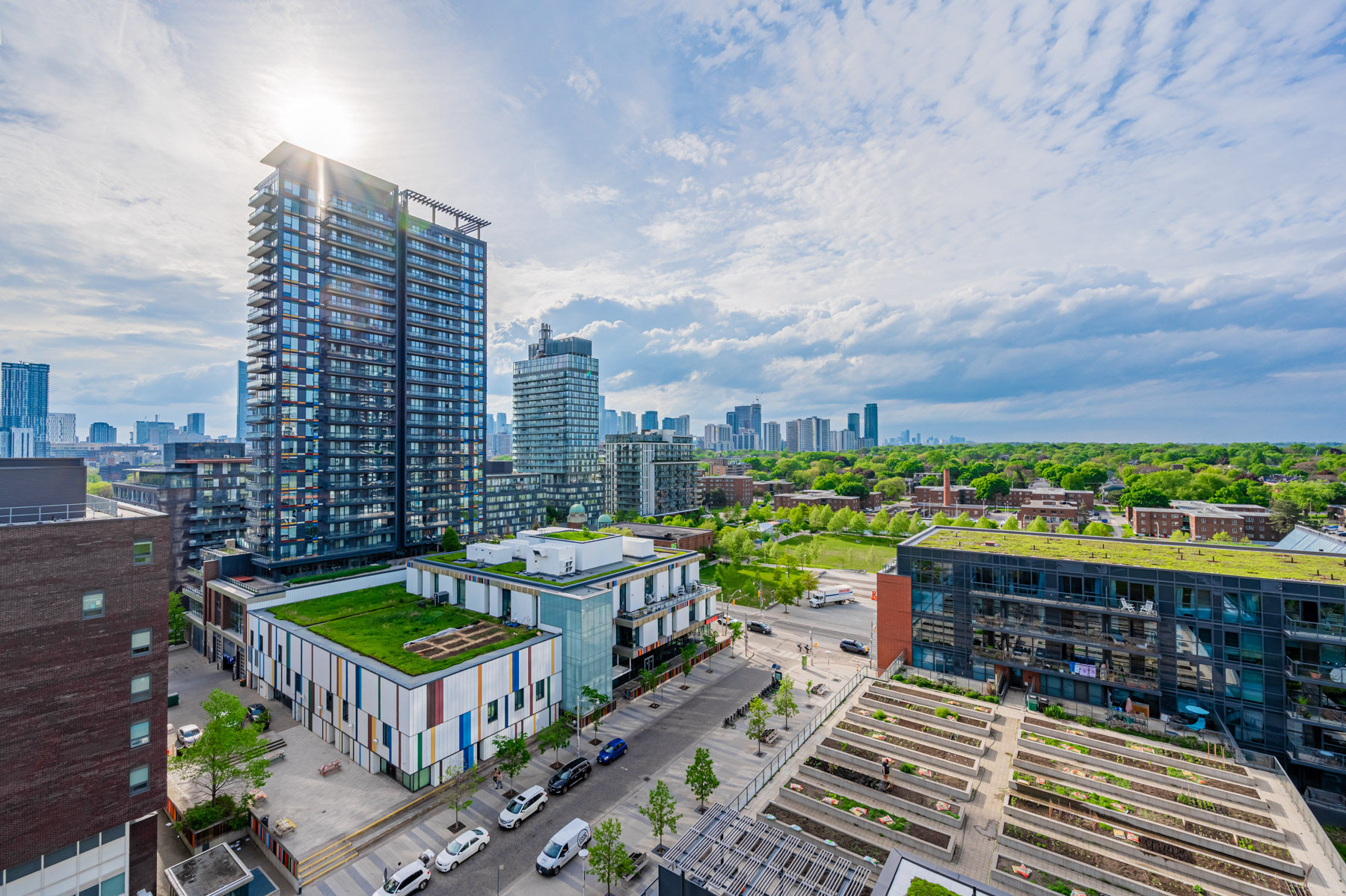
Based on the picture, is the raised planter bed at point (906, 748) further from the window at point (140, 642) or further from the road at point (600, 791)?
the window at point (140, 642)

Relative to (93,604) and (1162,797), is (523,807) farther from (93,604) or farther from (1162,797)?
(1162,797)

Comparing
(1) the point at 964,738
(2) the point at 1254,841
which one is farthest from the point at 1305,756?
(1) the point at 964,738

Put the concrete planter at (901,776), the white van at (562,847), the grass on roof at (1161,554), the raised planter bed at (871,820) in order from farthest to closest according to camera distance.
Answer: the grass on roof at (1161,554)
the concrete planter at (901,776)
the white van at (562,847)
the raised planter bed at (871,820)

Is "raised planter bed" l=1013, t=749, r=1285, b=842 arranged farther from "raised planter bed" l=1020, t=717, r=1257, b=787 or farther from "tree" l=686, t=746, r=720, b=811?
"tree" l=686, t=746, r=720, b=811

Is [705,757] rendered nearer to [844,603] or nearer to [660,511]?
[844,603]

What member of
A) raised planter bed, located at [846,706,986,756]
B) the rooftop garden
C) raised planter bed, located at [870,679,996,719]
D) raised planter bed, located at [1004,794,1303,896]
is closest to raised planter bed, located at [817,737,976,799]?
raised planter bed, located at [1004,794,1303,896]

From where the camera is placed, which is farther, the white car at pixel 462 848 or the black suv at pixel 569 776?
the black suv at pixel 569 776

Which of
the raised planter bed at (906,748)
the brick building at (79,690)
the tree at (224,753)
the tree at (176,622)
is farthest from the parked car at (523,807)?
the tree at (176,622)

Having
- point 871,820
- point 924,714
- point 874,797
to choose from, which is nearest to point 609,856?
point 871,820
